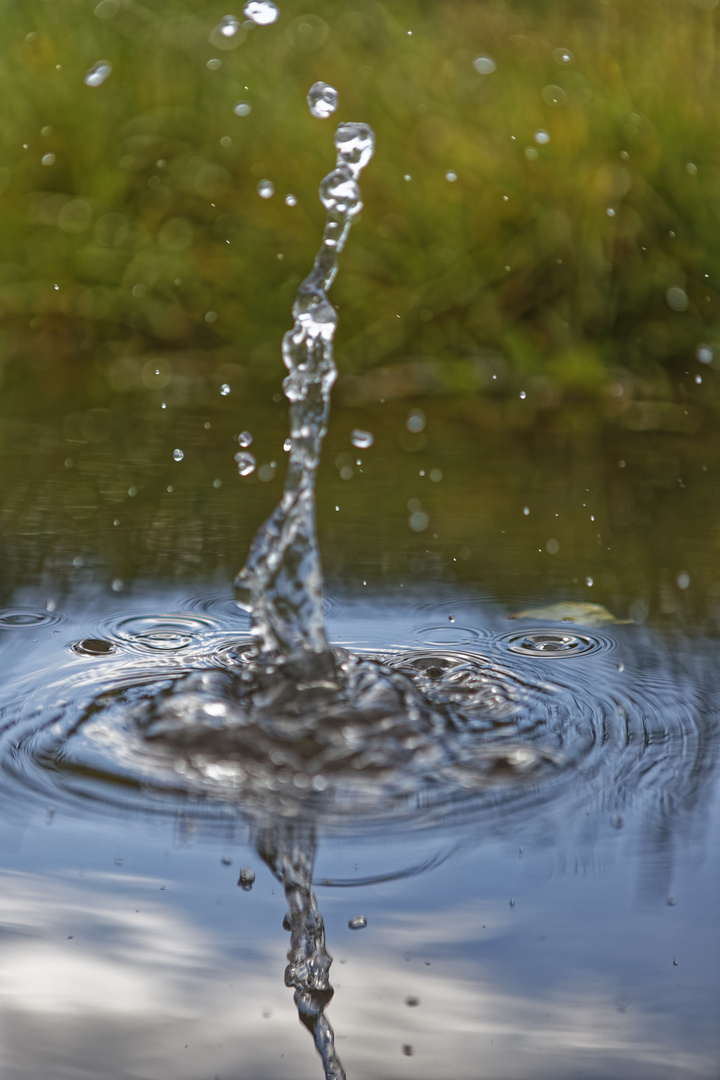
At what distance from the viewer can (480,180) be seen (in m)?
3.86

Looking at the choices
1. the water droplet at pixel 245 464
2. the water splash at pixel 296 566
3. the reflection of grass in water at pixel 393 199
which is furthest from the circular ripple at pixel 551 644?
the reflection of grass in water at pixel 393 199

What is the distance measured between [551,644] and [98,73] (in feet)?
11.1

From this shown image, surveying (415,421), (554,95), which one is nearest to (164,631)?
(415,421)

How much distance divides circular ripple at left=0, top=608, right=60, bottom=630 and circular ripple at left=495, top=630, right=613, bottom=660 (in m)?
0.55

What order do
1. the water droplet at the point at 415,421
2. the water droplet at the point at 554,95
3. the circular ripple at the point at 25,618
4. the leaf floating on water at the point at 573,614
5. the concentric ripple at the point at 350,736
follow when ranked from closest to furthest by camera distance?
the concentric ripple at the point at 350,736 < the circular ripple at the point at 25,618 < the leaf floating on water at the point at 573,614 < the water droplet at the point at 415,421 < the water droplet at the point at 554,95

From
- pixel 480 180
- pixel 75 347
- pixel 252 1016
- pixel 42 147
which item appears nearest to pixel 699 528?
pixel 252 1016

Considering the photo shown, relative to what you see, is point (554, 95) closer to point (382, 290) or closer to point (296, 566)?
point (382, 290)

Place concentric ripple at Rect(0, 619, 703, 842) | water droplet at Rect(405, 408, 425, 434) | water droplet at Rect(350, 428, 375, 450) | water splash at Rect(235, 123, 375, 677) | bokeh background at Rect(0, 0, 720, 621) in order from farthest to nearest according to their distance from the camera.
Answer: water droplet at Rect(405, 408, 425, 434), water droplet at Rect(350, 428, 375, 450), bokeh background at Rect(0, 0, 720, 621), water splash at Rect(235, 123, 375, 677), concentric ripple at Rect(0, 619, 703, 842)

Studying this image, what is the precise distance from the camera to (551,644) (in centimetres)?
164

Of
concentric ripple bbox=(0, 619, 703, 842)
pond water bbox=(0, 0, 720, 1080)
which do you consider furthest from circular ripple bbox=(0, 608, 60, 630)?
concentric ripple bbox=(0, 619, 703, 842)

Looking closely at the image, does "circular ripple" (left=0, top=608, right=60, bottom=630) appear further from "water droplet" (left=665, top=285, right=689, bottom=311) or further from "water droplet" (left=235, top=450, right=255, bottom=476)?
"water droplet" (left=665, top=285, right=689, bottom=311)

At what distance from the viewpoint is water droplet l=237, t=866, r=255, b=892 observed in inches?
39.0

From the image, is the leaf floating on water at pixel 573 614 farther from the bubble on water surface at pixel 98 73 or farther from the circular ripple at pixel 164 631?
the bubble on water surface at pixel 98 73

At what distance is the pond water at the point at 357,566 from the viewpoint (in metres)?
0.87
